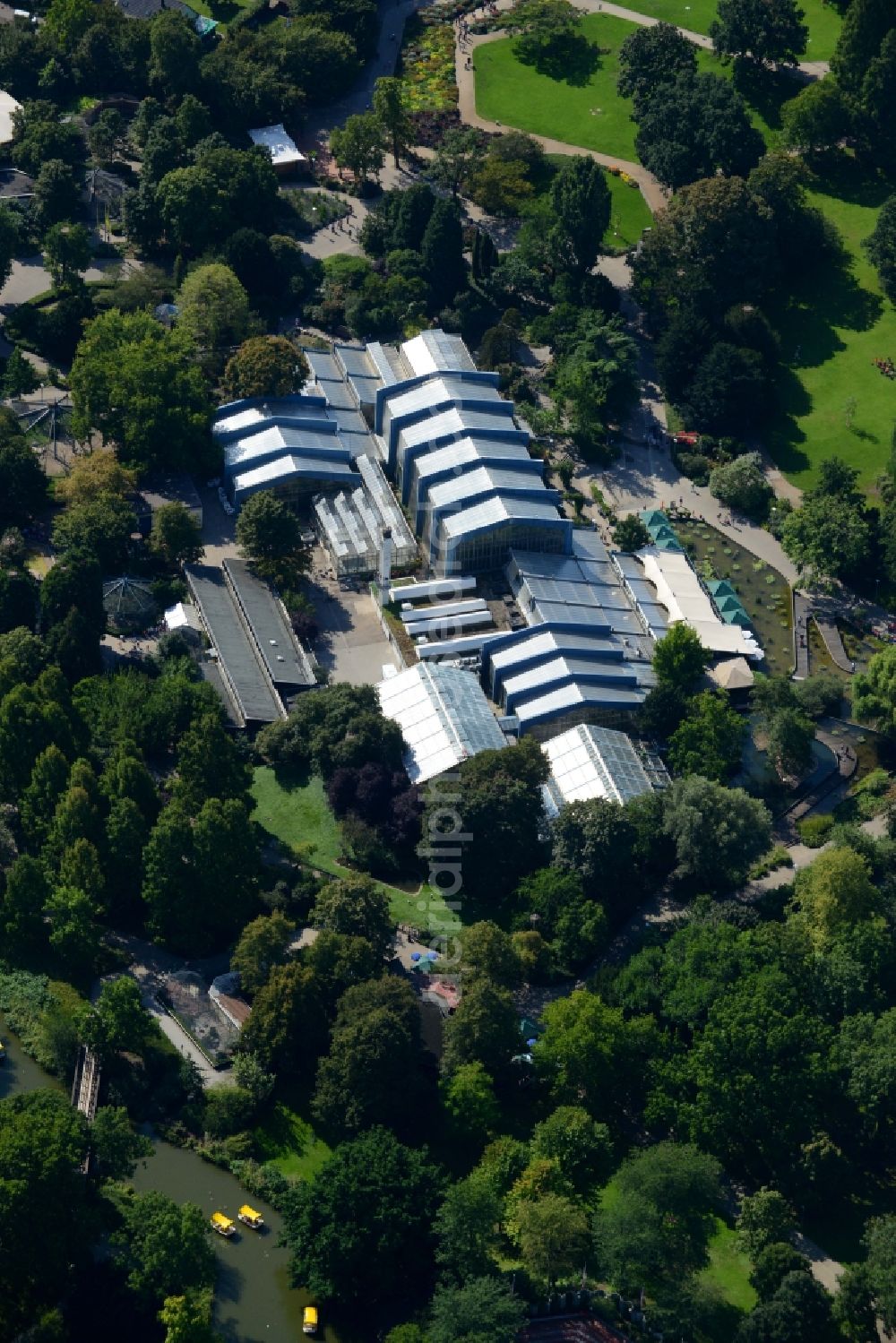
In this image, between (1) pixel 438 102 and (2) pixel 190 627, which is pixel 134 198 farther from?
(2) pixel 190 627

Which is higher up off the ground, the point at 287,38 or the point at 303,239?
the point at 287,38

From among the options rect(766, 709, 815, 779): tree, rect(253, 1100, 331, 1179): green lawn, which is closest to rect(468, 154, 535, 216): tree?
rect(766, 709, 815, 779): tree

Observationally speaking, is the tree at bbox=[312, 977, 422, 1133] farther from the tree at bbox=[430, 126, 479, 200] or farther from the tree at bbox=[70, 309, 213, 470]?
the tree at bbox=[430, 126, 479, 200]

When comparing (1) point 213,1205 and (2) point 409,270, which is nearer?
(1) point 213,1205

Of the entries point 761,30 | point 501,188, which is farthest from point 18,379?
point 761,30

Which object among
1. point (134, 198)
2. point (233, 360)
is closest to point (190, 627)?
point (233, 360)

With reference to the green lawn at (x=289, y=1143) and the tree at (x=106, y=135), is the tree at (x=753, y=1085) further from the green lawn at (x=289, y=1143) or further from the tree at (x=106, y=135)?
the tree at (x=106, y=135)

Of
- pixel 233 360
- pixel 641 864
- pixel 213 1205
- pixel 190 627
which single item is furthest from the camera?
pixel 233 360
